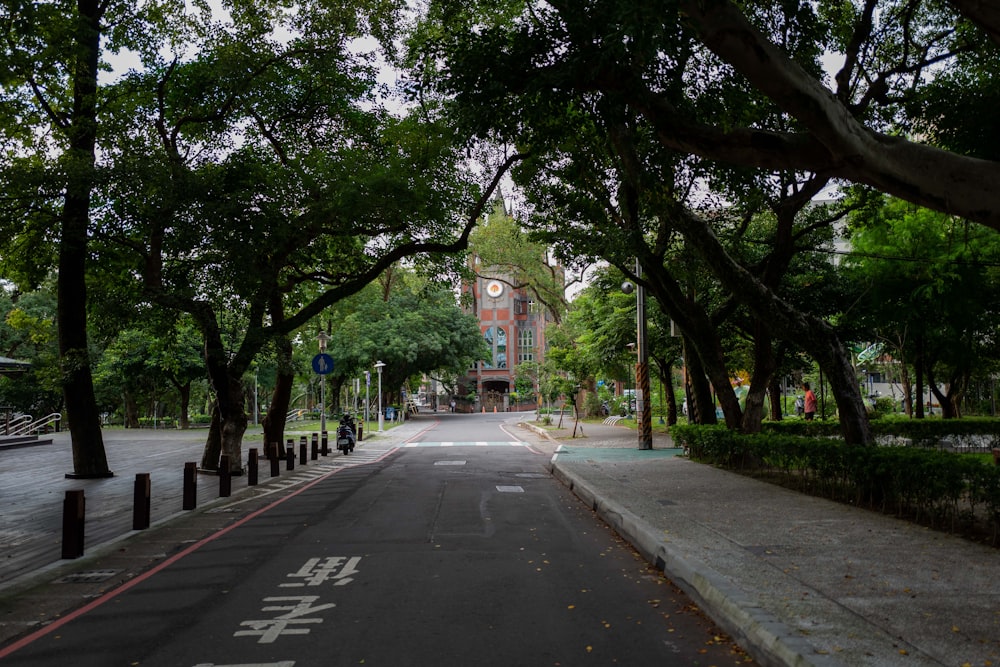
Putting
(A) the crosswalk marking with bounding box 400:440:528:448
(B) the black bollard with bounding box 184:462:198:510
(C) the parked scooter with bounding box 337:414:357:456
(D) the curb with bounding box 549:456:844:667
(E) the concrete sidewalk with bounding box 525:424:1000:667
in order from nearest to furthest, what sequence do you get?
(D) the curb with bounding box 549:456:844:667 → (E) the concrete sidewalk with bounding box 525:424:1000:667 → (B) the black bollard with bounding box 184:462:198:510 → (C) the parked scooter with bounding box 337:414:357:456 → (A) the crosswalk marking with bounding box 400:440:528:448

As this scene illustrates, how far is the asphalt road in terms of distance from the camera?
481 cm

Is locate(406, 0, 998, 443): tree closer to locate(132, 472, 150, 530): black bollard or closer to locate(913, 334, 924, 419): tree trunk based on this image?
locate(132, 472, 150, 530): black bollard

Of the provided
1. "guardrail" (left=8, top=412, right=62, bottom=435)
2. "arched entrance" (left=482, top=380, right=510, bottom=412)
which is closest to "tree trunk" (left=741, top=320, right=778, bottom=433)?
"guardrail" (left=8, top=412, right=62, bottom=435)

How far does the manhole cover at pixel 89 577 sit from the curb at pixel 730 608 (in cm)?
552

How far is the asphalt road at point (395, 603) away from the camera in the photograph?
189 inches

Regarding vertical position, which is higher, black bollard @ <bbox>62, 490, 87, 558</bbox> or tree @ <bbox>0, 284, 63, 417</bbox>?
tree @ <bbox>0, 284, 63, 417</bbox>

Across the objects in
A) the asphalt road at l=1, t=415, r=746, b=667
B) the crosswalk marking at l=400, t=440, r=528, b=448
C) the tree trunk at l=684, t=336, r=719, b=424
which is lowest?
the crosswalk marking at l=400, t=440, r=528, b=448

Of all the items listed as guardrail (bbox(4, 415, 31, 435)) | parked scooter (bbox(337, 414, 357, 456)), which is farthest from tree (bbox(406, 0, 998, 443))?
guardrail (bbox(4, 415, 31, 435))

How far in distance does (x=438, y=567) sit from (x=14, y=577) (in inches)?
164

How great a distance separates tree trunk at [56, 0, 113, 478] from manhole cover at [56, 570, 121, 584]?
8747 mm

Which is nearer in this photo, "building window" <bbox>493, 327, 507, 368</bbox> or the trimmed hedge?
the trimmed hedge

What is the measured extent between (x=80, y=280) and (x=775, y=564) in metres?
15.5

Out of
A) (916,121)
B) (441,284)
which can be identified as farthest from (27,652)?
(441,284)

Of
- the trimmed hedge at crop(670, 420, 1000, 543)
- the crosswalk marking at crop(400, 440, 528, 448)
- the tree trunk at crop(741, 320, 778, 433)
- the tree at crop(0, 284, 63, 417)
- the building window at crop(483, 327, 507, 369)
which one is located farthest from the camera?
the building window at crop(483, 327, 507, 369)
